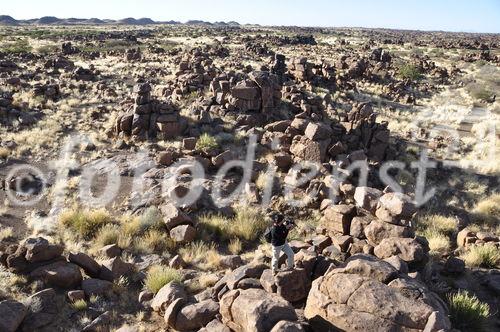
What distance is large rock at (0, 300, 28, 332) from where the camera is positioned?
29.5ft

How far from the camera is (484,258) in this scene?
41.3ft

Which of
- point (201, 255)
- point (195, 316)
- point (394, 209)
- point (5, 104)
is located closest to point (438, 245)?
point (394, 209)

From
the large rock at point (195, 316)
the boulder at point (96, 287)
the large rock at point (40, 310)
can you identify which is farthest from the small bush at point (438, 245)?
the large rock at point (40, 310)

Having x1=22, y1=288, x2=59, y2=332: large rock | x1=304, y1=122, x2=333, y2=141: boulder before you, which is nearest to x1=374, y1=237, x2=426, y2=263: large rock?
x1=22, y1=288, x2=59, y2=332: large rock

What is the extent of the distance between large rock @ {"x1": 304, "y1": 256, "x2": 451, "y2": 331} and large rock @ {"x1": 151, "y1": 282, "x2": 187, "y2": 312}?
3.14 m

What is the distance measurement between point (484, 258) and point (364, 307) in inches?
256

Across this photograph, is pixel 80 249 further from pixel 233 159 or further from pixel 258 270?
pixel 233 159

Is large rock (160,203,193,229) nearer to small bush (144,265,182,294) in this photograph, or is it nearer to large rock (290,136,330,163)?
small bush (144,265,182,294)

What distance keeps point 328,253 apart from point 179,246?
4815 millimetres

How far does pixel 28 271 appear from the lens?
1141cm

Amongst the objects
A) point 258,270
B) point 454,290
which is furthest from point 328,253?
point 454,290

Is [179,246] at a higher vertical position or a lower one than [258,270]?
lower

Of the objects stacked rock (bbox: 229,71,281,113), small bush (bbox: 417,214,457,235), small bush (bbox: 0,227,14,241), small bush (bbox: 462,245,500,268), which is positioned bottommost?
small bush (bbox: 0,227,14,241)

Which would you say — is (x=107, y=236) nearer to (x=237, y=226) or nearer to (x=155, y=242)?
(x=155, y=242)
